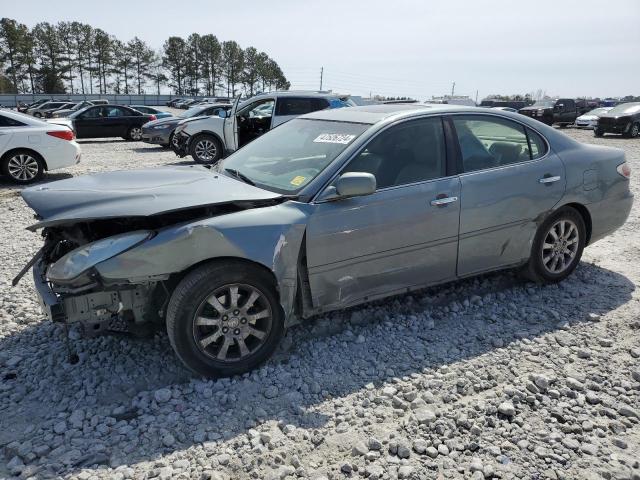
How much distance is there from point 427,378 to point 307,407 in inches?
31.9

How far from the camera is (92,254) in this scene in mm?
3018

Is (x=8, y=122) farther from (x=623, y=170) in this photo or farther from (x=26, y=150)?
(x=623, y=170)

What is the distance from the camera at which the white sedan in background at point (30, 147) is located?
32.7 feet

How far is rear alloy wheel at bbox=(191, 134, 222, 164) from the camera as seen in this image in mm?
13508

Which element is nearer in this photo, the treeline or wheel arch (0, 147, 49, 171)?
wheel arch (0, 147, 49, 171)

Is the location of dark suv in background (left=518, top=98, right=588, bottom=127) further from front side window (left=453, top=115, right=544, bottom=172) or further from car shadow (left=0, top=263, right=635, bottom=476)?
car shadow (left=0, top=263, right=635, bottom=476)

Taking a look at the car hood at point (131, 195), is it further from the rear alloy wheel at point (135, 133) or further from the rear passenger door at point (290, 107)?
the rear alloy wheel at point (135, 133)

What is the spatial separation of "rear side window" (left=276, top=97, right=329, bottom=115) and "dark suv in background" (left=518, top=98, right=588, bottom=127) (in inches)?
765

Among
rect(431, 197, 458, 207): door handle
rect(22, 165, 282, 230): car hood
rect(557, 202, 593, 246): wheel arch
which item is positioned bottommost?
rect(557, 202, 593, 246): wheel arch

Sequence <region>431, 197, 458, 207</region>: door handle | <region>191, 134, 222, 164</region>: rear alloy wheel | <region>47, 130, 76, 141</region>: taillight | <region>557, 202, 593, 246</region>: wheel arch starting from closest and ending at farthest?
<region>431, 197, 458, 207</region>: door handle < <region>557, 202, 593, 246</region>: wheel arch < <region>47, 130, 76, 141</region>: taillight < <region>191, 134, 222, 164</region>: rear alloy wheel

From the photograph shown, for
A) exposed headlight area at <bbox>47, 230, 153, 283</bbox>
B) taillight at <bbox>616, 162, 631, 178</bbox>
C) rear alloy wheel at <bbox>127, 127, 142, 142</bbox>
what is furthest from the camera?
rear alloy wheel at <bbox>127, 127, 142, 142</bbox>

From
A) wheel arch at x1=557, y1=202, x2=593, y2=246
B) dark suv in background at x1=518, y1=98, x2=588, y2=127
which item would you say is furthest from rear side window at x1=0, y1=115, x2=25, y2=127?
dark suv in background at x1=518, y1=98, x2=588, y2=127

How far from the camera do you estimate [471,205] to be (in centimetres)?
399

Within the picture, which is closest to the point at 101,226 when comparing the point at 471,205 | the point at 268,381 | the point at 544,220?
the point at 268,381
